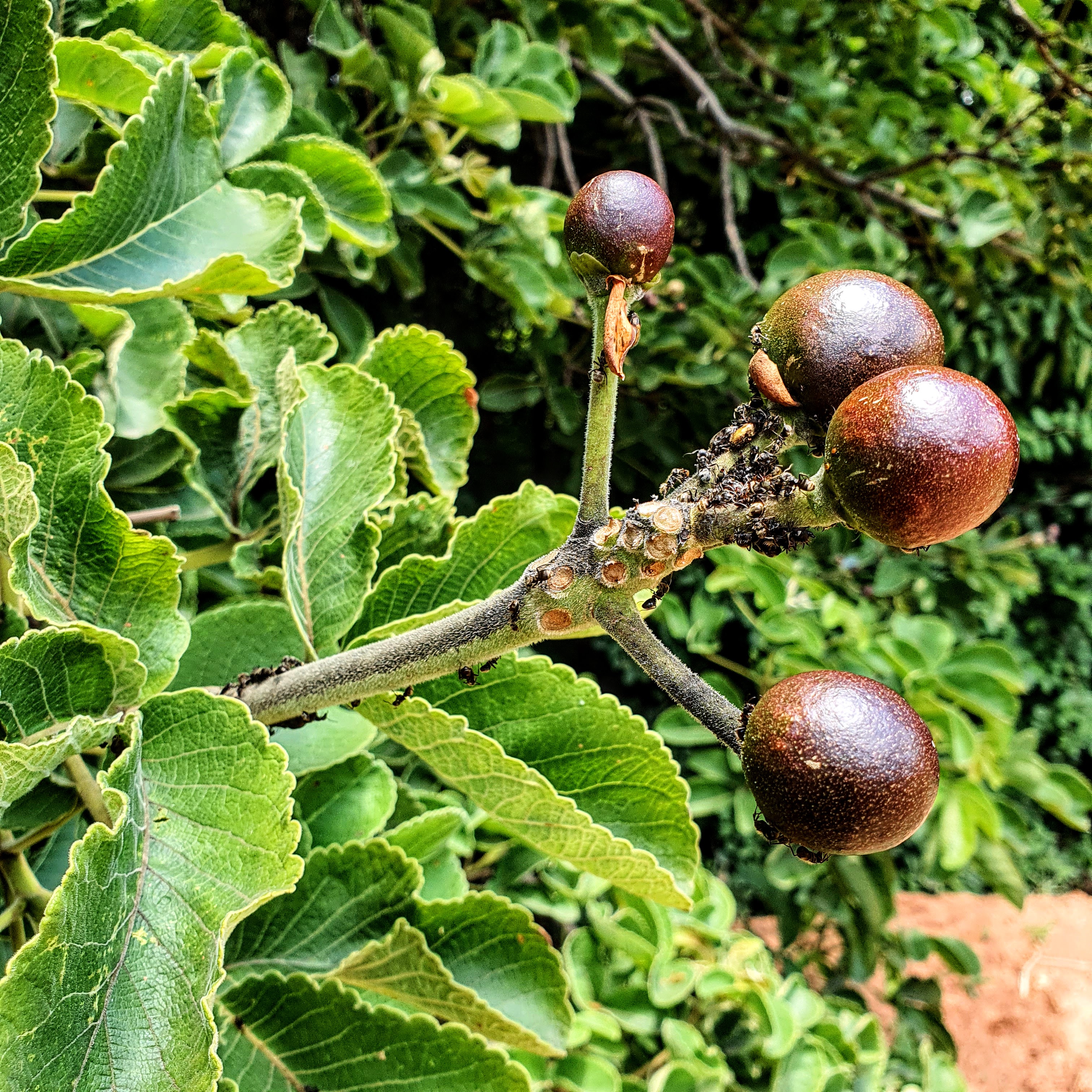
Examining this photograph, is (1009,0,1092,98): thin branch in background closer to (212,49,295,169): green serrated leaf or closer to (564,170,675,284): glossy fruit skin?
(212,49,295,169): green serrated leaf

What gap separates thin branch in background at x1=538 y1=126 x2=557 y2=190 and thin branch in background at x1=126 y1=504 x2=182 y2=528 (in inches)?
54.7

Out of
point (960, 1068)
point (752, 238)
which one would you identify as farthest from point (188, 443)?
point (960, 1068)

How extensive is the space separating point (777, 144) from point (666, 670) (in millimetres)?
2254

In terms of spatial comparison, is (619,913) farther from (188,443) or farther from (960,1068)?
(960,1068)

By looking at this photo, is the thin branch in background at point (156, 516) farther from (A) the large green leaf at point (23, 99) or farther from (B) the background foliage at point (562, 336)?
(A) the large green leaf at point (23, 99)

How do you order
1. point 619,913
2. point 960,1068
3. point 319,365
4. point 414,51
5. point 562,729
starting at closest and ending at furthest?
point 562,729, point 319,365, point 414,51, point 619,913, point 960,1068

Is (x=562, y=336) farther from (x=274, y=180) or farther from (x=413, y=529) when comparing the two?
(x=413, y=529)

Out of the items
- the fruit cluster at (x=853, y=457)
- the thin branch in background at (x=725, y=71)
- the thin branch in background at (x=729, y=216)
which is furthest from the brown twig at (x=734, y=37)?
the fruit cluster at (x=853, y=457)

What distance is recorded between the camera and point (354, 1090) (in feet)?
2.50

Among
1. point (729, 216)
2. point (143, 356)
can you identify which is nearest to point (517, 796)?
point (143, 356)

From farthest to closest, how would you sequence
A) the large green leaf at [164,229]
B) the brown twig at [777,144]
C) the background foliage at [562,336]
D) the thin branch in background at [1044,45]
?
1. the brown twig at [777,144]
2. the thin branch in background at [1044,45]
3. the background foliage at [562,336]
4. the large green leaf at [164,229]

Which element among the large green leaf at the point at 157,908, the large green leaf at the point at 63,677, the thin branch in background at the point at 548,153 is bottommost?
the thin branch in background at the point at 548,153

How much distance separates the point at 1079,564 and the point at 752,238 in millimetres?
3614

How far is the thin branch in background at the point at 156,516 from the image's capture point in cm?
85
